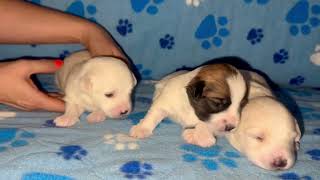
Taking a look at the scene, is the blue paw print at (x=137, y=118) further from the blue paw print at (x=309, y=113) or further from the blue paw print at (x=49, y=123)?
the blue paw print at (x=309, y=113)

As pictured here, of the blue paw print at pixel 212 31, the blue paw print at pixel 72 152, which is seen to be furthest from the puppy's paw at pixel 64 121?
the blue paw print at pixel 212 31

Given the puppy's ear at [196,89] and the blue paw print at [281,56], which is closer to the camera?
the puppy's ear at [196,89]

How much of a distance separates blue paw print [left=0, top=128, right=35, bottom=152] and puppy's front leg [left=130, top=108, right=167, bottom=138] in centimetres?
45

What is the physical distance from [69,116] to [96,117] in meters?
0.13

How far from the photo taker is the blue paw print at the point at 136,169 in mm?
1839

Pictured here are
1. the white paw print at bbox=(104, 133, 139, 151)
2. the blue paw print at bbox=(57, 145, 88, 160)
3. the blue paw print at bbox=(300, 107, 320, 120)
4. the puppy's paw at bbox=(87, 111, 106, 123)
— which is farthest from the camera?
the blue paw print at bbox=(300, 107, 320, 120)

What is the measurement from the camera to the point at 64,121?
228 cm

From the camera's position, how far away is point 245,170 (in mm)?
1979

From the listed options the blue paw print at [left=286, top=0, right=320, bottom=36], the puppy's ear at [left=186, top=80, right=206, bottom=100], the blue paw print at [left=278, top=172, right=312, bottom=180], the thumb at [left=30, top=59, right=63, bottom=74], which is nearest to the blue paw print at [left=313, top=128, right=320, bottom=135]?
the blue paw print at [left=278, top=172, right=312, bottom=180]

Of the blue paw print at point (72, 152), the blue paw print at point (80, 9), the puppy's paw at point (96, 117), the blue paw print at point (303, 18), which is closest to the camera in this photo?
the blue paw print at point (72, 152)

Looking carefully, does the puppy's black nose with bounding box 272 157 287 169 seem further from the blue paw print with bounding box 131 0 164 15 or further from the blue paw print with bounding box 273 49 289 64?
the blue paw print with bounding box 131 0 164 15

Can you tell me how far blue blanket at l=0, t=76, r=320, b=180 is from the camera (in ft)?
6.06

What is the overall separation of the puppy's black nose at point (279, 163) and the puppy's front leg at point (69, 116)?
94 cm

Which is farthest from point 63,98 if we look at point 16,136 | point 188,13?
point 188,13
